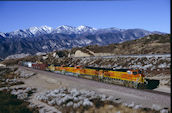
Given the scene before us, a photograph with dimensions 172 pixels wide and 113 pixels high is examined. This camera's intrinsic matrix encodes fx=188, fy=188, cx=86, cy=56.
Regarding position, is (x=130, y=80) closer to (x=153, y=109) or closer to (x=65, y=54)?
(x=153, y=109)

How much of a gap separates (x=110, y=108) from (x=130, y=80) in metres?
9.07

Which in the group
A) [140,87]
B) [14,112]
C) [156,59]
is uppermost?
[156,59]

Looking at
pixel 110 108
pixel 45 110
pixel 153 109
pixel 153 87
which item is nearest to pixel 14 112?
pixel 45 110

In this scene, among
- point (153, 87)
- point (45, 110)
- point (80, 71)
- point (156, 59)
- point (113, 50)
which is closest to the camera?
point (45, 110)

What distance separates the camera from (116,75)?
27.3 m

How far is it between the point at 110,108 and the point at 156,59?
2829cm

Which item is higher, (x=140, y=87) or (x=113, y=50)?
(x=113, y=50)

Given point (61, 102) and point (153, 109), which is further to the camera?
point (61, 102)

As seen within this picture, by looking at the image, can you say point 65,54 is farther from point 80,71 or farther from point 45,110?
point 45,110

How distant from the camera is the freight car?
22.8m

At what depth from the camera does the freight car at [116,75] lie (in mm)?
22845

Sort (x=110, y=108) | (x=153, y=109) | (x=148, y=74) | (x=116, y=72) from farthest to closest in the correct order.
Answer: (x=148, y=74)
(x=116, y=72)
(x=110, y=108)
(x=153, y=109)

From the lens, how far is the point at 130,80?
24109 mm

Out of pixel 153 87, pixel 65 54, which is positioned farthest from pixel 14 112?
pixel 65 54
